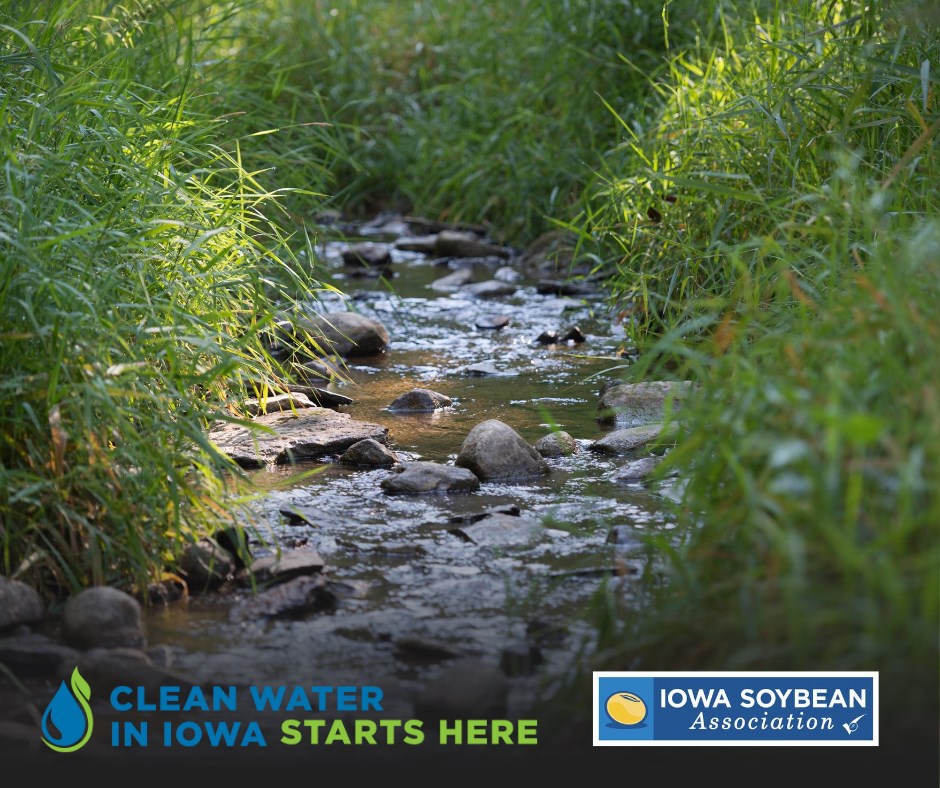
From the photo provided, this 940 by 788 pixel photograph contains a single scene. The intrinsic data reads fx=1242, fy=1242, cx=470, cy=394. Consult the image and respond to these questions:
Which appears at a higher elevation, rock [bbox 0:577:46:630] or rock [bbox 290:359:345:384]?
rock [bbox 290:359:345:384]

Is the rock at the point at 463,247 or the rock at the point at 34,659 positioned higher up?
the rock at the point at 463,247

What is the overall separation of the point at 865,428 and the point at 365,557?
1280mm

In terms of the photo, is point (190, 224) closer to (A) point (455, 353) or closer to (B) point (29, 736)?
(B) point (29, 736)

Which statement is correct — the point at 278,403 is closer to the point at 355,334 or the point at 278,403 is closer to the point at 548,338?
the point at 355,334

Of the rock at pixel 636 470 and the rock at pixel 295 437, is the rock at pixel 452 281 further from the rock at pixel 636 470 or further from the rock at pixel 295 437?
the rock at pixel 636 470

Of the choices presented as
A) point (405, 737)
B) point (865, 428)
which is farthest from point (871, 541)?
point (405, 737)

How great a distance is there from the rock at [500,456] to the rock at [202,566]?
2.69 feet

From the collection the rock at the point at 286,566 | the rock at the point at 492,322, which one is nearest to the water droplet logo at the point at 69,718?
the rock at the point at 286,566

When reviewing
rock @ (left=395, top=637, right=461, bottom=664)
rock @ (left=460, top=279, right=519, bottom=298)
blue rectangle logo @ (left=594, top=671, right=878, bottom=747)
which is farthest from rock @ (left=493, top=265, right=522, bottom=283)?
blue rectangle logo @ (left=594, top=671, right=878, bottom=747)

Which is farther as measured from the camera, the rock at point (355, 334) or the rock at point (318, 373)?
the rock at point (355, 334)

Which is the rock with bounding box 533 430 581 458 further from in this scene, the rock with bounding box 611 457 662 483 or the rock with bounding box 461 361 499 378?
the rock with bounding box 461 361 499 378

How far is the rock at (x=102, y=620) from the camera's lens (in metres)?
2.19

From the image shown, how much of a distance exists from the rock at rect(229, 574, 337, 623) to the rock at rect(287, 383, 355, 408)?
4.71 ft

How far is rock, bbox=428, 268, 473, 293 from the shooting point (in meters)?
5.49
